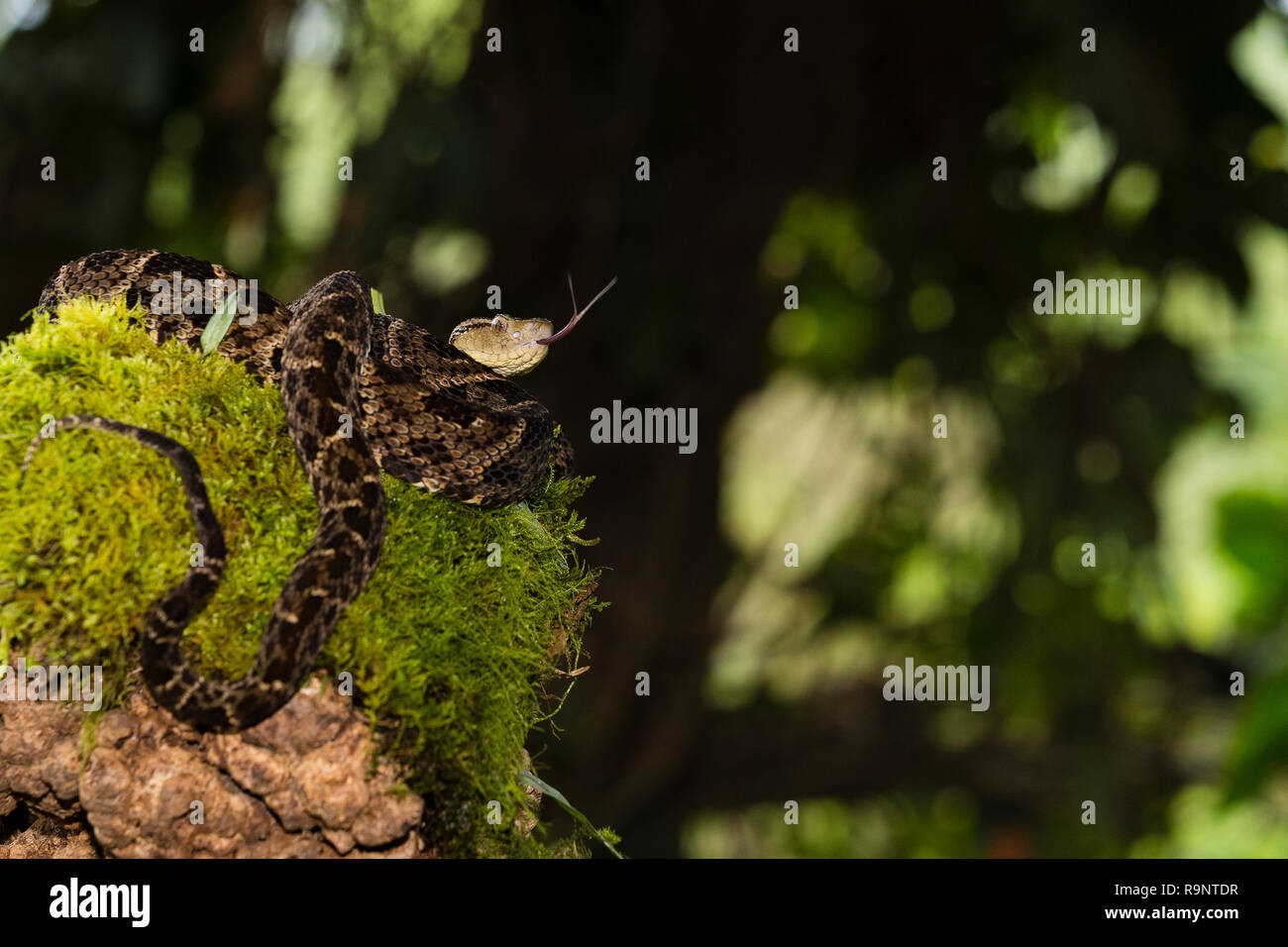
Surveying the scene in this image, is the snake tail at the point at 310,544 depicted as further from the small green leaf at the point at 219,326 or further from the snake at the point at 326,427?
the small green leaf at the point at 219,326

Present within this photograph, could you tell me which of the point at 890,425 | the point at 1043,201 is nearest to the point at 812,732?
the point at 890,425

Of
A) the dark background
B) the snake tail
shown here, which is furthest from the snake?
the dark background

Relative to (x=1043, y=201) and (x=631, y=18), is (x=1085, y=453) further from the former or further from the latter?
(x=631, y=18)

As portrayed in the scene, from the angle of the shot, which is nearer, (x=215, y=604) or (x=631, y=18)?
(x=215, y=604)

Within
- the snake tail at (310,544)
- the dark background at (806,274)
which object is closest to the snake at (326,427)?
the snake tail at (310,544)

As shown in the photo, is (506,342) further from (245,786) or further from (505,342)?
(245,786)

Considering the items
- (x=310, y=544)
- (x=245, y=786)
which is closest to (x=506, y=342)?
(x=310, y=544)

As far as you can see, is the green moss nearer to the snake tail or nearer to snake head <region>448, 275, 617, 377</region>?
the snake tail
